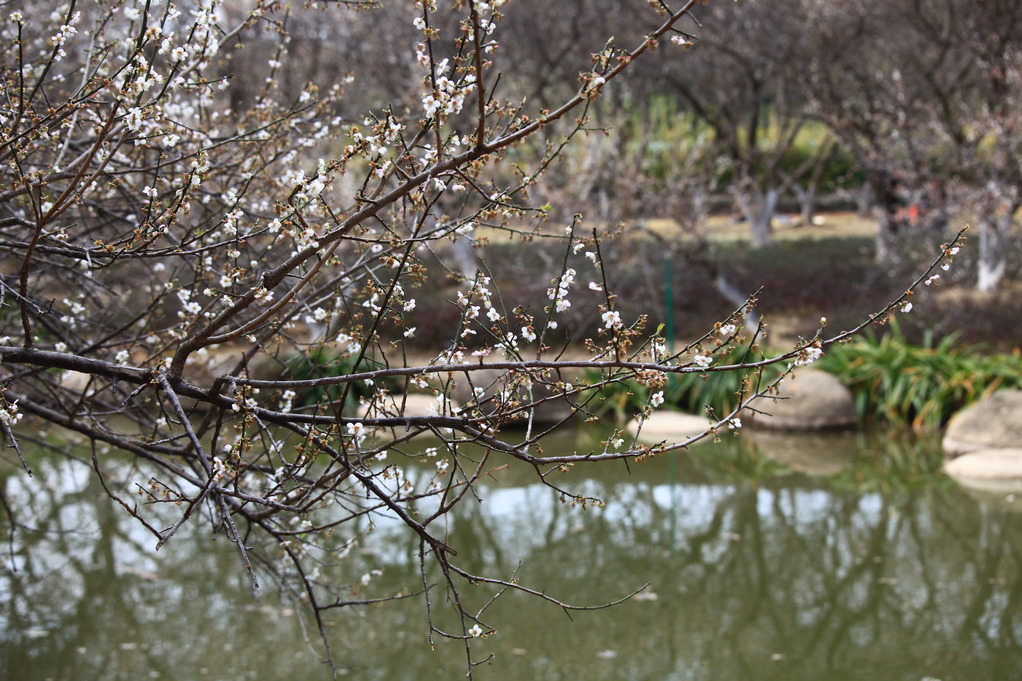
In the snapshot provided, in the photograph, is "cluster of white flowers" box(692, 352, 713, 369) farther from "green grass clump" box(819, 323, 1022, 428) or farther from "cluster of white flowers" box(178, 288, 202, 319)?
"green grass clump" box(819, 323, 1022, 428)

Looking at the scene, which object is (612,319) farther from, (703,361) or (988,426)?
(988,426)

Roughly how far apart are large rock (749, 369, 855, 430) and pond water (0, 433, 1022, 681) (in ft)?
5.14

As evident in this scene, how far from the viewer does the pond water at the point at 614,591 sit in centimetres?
450

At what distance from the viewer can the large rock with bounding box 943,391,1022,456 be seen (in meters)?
7.95

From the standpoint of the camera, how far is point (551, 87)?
13.2 meters

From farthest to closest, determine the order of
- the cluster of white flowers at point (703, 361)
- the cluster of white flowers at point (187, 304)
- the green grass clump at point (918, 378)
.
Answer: the green grass clump at point (918, 378) → the cluster of white flowers at point (187, 304) → the cluster of white flowers at point (703, 361)

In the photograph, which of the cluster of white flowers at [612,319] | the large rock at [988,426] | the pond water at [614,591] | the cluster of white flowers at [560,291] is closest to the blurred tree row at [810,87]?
the large rock at [988,426]

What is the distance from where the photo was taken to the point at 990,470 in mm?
7320

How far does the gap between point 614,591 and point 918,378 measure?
16.7ft

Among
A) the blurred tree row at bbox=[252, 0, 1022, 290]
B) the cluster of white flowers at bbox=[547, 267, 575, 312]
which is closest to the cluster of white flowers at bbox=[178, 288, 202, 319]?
the cluster of white flowers at bbox=[547, 267, 575, 312]

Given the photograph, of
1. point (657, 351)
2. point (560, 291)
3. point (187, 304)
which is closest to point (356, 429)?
point (560, 291)

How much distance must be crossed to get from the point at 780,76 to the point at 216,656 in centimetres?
1132

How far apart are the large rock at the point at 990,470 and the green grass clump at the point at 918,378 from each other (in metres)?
1.15

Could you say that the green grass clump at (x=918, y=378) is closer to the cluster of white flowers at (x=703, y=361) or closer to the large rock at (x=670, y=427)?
the large rock at (x=670, y=427)
